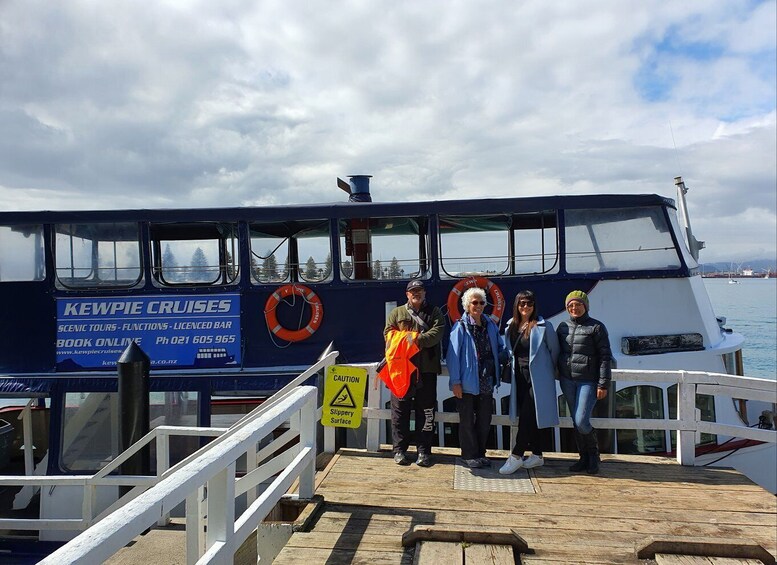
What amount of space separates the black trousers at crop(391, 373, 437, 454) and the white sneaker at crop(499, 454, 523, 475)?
73 centimetres

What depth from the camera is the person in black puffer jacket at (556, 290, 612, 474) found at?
4.72 meters

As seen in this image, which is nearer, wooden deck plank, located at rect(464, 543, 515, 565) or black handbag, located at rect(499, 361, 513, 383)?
wooden deck plank, located at rect(464, 543, 515, 565)

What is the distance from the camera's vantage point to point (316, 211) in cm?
747

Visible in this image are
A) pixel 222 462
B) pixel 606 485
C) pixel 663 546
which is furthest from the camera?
pixel 606 485

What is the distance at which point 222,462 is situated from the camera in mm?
2754

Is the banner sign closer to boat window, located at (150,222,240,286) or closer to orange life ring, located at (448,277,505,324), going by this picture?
boat window, located at (150,222,240,286)

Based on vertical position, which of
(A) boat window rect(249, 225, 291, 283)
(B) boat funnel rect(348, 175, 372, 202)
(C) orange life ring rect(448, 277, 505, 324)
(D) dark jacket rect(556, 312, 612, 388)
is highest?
(B) boat funnel rect(348, 175, 372, 202)

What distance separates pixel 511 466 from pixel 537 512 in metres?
0.79

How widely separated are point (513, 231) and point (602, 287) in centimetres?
141

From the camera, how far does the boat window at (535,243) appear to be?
287 inches

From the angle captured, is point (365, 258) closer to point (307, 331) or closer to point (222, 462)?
point (307, 331)

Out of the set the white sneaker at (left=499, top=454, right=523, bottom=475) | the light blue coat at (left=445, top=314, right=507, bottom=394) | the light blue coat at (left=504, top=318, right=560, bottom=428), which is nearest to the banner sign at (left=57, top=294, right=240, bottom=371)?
the light blue coat at (left=445, top=314, right=507, bottom=394)

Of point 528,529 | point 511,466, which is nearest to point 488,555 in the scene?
point 528,529

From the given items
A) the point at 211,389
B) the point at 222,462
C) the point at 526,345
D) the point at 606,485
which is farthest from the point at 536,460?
the point at 211,389
